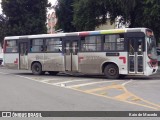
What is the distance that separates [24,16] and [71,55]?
22184 millimetres

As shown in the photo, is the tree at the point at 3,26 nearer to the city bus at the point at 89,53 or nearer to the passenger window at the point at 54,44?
the city bus at the point at 89,53

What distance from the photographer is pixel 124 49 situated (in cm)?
2097

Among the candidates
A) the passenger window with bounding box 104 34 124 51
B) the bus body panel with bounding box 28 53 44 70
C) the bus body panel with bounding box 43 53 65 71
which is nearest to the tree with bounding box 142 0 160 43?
the passenger window with bounding box 104 34 124 51

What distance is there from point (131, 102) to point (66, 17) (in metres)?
34.1

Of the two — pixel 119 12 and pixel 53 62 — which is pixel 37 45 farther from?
pixel 119 12

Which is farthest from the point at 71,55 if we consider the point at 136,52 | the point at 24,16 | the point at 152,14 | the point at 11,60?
the point at 24,16

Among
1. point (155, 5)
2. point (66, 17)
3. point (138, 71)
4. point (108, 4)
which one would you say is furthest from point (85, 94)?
point (66, 17)

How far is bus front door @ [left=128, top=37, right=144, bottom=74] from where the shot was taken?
2052 centimetres

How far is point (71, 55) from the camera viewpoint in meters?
23.3

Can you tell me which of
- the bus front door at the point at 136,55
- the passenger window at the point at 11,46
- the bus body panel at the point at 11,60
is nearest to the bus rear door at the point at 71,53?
the bus front door at the point at 136,55

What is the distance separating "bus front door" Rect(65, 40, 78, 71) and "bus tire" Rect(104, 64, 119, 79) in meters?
2.25

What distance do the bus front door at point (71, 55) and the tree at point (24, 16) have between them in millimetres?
20386

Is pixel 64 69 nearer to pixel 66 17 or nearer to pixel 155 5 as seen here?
pixel 155 5

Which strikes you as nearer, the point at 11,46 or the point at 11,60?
the point at 11,60
